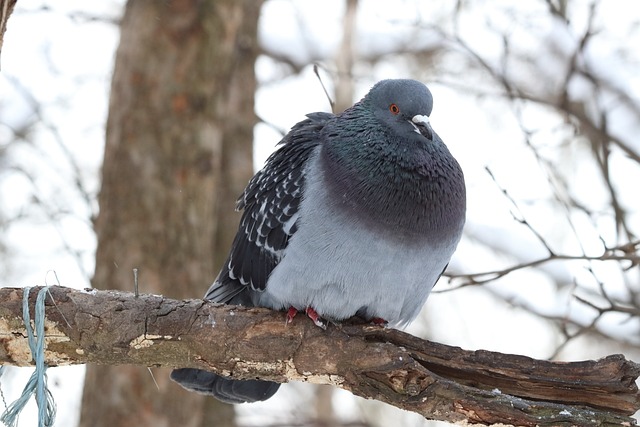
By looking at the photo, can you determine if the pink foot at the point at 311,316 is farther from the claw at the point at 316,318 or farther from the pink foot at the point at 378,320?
the pink foot at the point at 378,320

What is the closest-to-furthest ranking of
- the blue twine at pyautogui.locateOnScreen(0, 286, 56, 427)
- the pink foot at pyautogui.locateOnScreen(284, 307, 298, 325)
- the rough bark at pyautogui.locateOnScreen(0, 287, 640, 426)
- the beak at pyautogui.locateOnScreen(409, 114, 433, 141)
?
the blue twine at pyautogui.locateOnScreen(0, 286, 56, 427)
the rough bark at pyautogui.locateOnScreen(0, 287, 640, 426)
the pink foot at pyautogui.locateOnScreen(284, 307, 298, 325)
the beak at pyautogui.locateOnScreen(409, 114, 433, 141)

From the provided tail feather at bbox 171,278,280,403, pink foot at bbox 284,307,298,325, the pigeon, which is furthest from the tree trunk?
pink foot at bbox 284,307,298,325

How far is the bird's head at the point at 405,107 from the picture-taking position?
4598 millimetres

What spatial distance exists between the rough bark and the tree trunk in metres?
2.61

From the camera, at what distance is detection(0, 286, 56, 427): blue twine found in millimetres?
3404

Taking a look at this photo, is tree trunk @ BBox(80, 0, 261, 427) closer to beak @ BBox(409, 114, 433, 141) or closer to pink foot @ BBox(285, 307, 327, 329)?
pink foot @ BBox(285, 307, 327, 329)

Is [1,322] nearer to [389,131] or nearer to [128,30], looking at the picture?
[389,131]

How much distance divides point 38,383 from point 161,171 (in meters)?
3.39

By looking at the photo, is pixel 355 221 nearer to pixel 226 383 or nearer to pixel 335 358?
pixel 335 358

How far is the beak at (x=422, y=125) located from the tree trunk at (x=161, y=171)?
9.17ft

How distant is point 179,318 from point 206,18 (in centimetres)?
381

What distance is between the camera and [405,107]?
4.63m

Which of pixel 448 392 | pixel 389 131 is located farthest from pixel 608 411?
pixel 389 131

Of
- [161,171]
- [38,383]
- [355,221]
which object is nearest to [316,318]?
[355,221]
